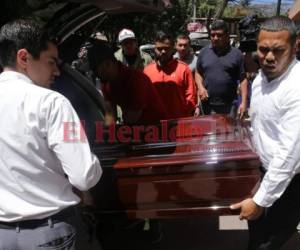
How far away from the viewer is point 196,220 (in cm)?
434

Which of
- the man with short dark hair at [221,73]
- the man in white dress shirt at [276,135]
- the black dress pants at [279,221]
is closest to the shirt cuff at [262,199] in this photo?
the man in white dress shirt at [276,135]

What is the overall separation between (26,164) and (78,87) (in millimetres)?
1665

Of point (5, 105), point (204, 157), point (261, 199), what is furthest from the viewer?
point (204, 157)

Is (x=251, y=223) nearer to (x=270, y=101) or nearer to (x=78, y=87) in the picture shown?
(x=270, y=101)

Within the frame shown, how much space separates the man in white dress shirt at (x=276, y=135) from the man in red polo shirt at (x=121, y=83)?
1.00 m

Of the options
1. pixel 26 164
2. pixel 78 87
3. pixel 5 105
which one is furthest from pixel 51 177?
pixel 78 87

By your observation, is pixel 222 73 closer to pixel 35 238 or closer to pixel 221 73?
pixel 221 73

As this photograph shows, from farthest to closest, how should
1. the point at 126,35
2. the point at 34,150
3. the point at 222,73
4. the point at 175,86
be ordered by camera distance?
1. the point at 126,35
2. the point at 222,73
3. the point at 175,86
4. the point at 34,150

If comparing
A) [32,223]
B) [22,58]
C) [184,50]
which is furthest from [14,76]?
[184,50]

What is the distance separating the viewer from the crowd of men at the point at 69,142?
1774 mm

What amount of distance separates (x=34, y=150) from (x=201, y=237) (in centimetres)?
251

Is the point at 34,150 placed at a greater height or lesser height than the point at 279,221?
greater

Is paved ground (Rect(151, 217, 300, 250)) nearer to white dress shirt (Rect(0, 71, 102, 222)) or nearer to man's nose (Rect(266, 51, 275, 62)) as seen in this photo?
man's nose (Rect(266, 51, 275, 62))

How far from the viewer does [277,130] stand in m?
2.44
